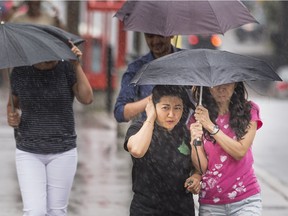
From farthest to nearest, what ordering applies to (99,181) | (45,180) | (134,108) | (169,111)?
(99,181) < (45,180) < (134,108) < (169,111)

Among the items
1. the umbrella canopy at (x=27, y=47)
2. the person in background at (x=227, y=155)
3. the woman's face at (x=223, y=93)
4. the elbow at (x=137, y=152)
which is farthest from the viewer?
the umbrella canopy at (x=27, y=47)

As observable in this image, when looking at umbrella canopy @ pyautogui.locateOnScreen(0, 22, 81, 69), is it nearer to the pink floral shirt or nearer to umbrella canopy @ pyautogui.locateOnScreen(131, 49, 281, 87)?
umbrella canopy @ pyautogui.locateOnScreen(131, 49, 281, 87)

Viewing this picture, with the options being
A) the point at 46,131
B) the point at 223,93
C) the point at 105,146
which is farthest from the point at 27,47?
the point at 105,146

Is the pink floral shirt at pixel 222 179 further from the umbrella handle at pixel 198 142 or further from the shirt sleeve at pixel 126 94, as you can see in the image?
the shirt sleeve at pixel 126 94

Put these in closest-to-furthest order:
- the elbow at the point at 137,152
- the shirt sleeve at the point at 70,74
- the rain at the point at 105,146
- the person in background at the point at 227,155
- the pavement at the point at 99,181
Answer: the elbow at the point at 137,152 < the person in background at the point at 227,155 < the shirt sleeve at the point at 70,74 < the pavement at the point at 99,181 < the rain at the point at 105,146

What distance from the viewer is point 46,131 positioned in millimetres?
6270

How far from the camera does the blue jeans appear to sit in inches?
207

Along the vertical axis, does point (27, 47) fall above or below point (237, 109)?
above

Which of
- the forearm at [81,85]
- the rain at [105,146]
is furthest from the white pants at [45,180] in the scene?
the rain at [105,146]

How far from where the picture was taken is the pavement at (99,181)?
8.79m

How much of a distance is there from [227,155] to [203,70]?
529 mm

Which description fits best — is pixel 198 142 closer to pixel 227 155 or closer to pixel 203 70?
pixel 227 155

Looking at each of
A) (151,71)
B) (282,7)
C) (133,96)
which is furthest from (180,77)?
(282,7)

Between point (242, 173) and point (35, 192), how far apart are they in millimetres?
1587
